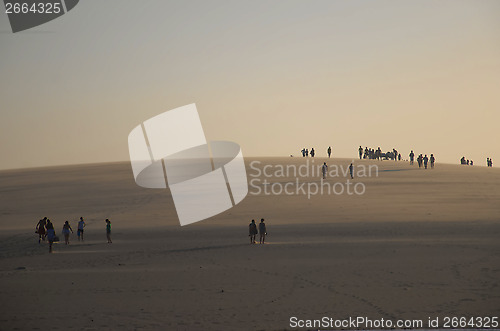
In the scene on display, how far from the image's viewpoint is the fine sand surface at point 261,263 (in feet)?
40.8

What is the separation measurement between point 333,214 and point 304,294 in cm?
1588

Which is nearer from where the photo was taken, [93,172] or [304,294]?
[304,294]

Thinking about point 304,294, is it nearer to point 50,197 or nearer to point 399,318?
point 399,318

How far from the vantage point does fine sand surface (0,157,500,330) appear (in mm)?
12422

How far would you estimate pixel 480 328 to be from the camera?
11.0 m

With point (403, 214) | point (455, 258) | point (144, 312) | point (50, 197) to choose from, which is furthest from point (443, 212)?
point (50, 197)
